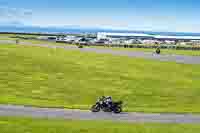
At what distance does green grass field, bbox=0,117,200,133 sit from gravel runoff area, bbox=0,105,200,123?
89.8 inches

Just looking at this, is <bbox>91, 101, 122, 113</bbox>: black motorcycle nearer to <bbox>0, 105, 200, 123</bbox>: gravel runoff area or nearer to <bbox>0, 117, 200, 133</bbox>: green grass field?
<bbox>0, 105, 200, 123</bbox>: gravel runoff area

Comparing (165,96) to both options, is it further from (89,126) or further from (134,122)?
(89,126)

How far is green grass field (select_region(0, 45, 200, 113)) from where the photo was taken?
48.2 meters

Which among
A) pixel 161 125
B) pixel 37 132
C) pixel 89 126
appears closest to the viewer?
pixel 37 132

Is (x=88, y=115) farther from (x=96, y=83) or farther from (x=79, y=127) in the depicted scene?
(x=96, y=83)

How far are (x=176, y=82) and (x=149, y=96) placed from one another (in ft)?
41.0

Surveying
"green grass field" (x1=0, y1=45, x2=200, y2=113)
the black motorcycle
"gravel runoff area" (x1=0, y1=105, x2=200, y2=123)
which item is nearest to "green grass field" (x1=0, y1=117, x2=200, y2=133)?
"gravel runoff area" (x1=0, y1=105, x2=200, y2=123)

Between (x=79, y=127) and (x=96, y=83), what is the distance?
30012mm

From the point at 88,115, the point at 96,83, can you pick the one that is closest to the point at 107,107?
the point at 88,115

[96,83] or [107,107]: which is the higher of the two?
[107,107]

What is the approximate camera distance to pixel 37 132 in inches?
1132

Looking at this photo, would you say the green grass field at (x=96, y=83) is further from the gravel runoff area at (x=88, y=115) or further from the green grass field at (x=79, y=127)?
the green grass field at (x=79, y=127)

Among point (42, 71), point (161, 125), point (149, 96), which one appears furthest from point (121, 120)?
point (42, 71)

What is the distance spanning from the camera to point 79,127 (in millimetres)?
30906
